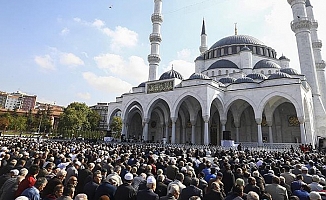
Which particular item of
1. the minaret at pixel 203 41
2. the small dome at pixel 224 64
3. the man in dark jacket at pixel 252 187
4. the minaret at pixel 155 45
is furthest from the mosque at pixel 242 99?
the man in dark jacket at pixel 252 187

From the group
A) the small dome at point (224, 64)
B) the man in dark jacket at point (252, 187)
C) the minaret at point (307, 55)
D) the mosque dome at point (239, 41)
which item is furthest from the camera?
the mosque dome at point (239, 41)

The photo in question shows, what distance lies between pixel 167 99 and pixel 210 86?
4784 millimetres

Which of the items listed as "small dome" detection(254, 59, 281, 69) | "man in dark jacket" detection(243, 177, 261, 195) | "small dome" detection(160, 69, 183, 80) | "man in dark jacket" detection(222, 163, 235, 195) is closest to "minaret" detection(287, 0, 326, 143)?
"small dome" detection(254, 59, 281, 69)

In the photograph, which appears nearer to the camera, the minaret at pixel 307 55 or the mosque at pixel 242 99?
the mosque at pixel 242 99

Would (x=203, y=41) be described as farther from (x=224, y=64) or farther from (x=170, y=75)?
(x=170, y=75)

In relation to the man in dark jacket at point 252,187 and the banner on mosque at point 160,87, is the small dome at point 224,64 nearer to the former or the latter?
the banner on mosque at point 160,87

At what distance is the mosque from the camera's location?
19.8 meters

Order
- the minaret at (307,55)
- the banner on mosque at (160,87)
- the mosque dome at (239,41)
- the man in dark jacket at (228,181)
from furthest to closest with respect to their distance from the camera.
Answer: the mosque dome at (239,41)
the banner on mosque at (160,87)
the minaret at (307,55)
the man in dark jacket at (228,181)

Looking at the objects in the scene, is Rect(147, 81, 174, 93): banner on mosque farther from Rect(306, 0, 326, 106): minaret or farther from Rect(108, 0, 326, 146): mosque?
Rect(306, 0, 326, 106): minaret

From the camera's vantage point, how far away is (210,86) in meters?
20.9

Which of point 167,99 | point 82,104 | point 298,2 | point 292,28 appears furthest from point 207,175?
point 82,104

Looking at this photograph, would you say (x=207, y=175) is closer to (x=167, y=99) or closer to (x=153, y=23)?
(x=167, y=99)

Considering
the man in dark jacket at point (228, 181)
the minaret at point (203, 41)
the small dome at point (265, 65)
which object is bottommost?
the man in dark jacket at point (228, 181)

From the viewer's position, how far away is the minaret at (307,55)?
2222 centimetres
